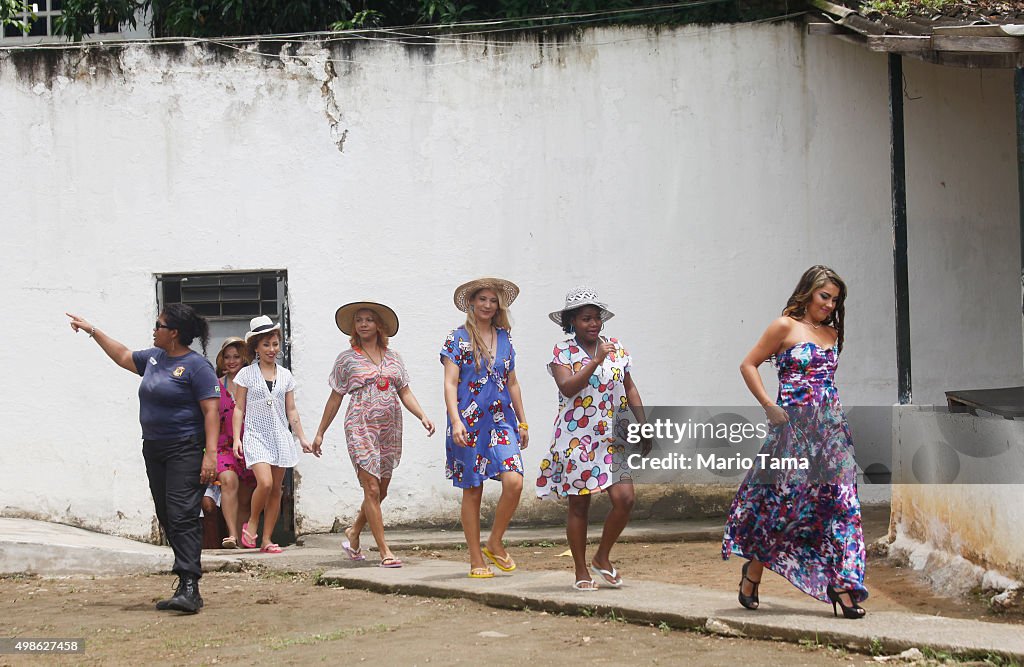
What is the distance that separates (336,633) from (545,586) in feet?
A: 4.14

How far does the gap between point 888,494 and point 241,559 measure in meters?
4.87

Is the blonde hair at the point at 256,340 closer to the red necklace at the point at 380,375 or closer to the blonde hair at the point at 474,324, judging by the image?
the red necklace at the point at 380,375

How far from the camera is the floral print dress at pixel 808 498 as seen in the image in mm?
6008

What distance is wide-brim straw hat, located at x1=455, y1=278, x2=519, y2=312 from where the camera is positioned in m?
7.62

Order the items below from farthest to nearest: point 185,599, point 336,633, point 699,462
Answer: point 699,462
point 185,599
point 336,633

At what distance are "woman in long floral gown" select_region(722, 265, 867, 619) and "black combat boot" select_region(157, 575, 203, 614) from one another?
277 cm

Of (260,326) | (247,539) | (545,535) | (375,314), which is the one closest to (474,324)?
(375,314)

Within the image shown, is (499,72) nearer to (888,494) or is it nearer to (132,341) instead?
(132,341)

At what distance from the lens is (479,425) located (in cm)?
748

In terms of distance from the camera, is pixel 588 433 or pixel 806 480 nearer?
pixel 806 480

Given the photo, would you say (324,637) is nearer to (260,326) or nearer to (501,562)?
(501,562)

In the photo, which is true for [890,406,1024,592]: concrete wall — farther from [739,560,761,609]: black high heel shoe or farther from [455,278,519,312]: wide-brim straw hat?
[455,278,519,312]: wide-brim straw hat

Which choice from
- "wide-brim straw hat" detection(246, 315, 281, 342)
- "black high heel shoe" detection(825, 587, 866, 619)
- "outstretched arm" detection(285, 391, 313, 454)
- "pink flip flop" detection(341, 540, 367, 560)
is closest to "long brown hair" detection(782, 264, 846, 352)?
"black high heel shoe" detection(825, 587, 866, 619)

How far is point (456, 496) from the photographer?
10.0m
